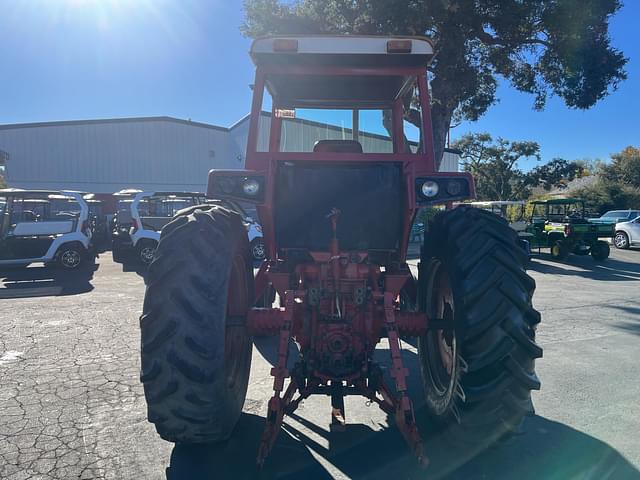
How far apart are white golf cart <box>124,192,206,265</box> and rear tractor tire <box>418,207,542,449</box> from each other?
416 inches

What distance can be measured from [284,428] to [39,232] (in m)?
11.0

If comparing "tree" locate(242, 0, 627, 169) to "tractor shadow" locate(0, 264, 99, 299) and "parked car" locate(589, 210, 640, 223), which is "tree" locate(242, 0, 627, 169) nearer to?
"parked car" locate(589, 210, 640, 223)

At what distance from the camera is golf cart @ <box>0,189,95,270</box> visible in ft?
37.2

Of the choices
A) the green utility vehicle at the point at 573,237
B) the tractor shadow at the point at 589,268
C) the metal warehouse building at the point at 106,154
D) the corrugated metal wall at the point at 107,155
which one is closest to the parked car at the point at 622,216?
the tractor shadow at the point at 589,268

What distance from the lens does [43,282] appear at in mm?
10305

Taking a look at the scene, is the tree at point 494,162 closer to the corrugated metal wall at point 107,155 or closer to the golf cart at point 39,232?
the corrugated metal wall at point 107,155

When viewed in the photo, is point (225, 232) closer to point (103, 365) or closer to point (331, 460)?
point (331, 460)

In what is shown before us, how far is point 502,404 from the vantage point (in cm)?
259

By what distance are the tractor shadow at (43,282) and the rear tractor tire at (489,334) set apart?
8320 millimetres

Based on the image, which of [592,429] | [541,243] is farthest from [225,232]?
[541,243]

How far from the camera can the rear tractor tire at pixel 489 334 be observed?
2.54 metres

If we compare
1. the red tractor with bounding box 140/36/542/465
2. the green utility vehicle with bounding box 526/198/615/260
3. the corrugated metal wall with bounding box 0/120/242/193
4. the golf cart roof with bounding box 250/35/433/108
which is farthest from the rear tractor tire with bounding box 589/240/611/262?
the corrugated metal wall with bounding box 0/120/242/193

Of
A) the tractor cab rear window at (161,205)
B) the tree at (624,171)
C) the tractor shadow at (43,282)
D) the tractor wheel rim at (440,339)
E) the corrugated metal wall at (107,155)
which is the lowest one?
the tractor shadow at (43,282)

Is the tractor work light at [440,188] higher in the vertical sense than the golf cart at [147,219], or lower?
higher
